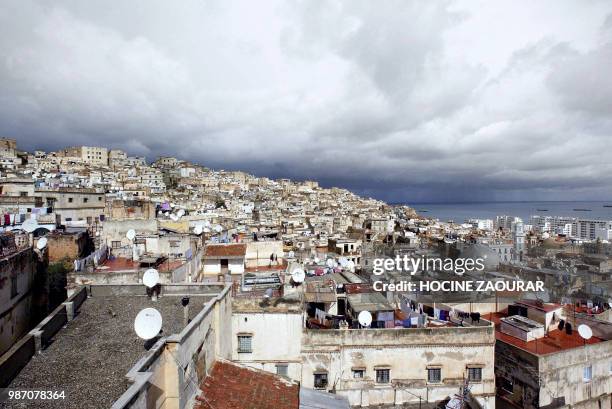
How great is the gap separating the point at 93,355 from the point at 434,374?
1497 centimetres

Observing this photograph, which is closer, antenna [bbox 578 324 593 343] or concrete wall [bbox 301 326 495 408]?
concrete wall [bbox 301 326 495 408]

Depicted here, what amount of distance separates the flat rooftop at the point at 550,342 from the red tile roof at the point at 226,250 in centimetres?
1722

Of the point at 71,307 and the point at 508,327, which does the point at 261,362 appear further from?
the point at 508,327

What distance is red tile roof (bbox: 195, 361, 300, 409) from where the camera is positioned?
11.1 m

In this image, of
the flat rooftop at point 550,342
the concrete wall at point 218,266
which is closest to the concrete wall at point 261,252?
the concrete wall at point 218,266

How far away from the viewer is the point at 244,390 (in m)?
11.9

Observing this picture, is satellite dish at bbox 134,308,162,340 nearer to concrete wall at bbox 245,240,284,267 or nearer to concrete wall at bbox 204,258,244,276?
concrete wall at bbox 204,258,244,276

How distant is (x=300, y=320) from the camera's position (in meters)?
17.4

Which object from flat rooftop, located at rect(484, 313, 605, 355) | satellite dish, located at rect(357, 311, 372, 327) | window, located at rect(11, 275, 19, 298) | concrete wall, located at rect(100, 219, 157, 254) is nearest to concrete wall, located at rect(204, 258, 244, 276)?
concrete wall, located at rect(100, 219, 157, 254)

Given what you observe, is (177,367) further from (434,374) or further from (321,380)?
(434,374)

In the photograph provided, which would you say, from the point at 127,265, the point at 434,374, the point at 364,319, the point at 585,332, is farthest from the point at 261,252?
the point at 585,332

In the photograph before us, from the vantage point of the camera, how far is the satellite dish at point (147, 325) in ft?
30.9

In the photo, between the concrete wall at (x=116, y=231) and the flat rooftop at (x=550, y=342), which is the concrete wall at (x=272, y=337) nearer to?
the flat rooftop at (x=550, y=342)

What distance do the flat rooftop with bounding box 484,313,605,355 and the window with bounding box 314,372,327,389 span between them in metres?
9.65
